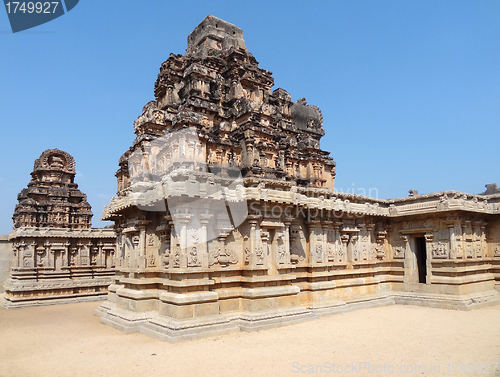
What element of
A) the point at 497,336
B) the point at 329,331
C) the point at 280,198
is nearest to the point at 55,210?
the point at 280,198

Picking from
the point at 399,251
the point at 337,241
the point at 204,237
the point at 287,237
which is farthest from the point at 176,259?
the point at 399,251

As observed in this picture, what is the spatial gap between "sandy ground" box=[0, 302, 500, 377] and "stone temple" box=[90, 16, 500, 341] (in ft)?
2.85

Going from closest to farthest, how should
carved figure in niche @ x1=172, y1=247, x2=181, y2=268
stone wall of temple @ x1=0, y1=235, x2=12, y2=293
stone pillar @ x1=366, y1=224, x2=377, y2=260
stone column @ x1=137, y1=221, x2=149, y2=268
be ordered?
carved figure in niche @ x1=172, y1=247, x2=181, y2=268 → stone column @ x1=137, y1=221, x2=149, y2=268 → stone pillar @ x1=366, y1=224, x2=377, y2=260 → stone wall of temple @ x1=0, y1=235, x2=12, y2=293

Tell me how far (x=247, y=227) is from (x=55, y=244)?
1285cm

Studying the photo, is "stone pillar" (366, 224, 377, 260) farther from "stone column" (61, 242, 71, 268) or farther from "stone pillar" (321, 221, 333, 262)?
"stone column" (61, 242, 71, 268)

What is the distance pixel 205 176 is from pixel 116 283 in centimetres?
700

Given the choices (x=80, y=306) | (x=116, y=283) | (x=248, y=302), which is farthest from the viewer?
(x=80, y=306)

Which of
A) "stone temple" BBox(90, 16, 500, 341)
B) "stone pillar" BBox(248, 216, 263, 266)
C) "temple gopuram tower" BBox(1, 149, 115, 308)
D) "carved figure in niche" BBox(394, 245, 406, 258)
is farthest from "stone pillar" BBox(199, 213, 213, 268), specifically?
"temple gopuram tower" BBox(1, 149, 115, 308)

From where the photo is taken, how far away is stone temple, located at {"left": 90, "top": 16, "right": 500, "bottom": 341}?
1099cm

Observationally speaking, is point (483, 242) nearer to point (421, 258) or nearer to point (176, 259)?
point (421, 258)

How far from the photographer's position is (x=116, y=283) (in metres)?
15.0

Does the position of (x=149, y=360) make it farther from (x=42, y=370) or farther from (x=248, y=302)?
(x=248, y=302)

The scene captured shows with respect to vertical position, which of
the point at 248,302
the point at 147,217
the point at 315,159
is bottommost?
the point at 248,302

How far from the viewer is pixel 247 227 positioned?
11922 millimetres
